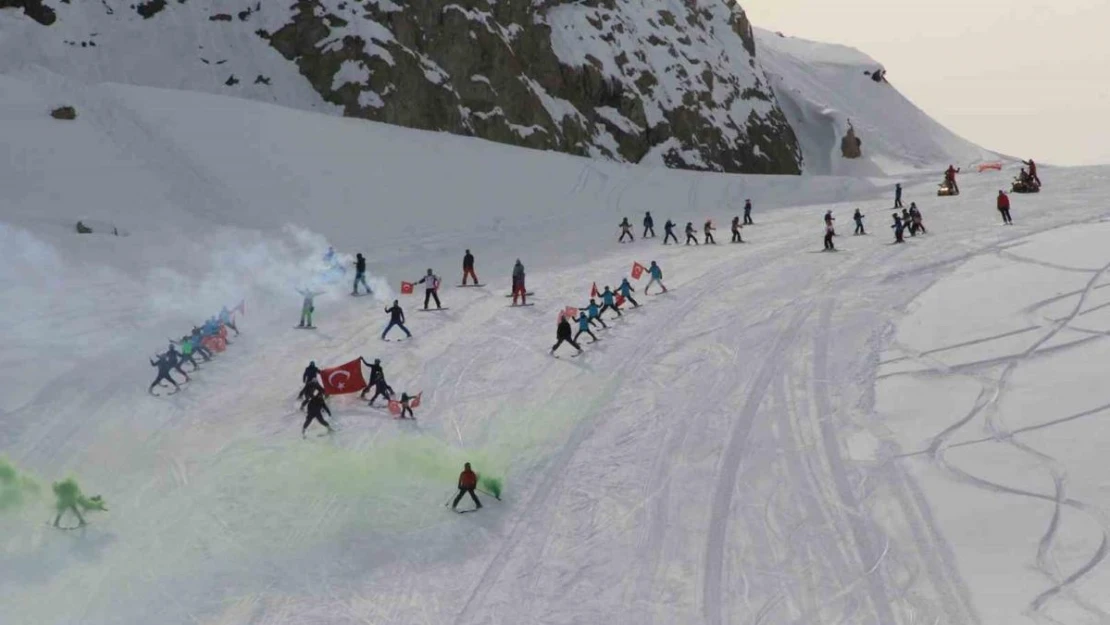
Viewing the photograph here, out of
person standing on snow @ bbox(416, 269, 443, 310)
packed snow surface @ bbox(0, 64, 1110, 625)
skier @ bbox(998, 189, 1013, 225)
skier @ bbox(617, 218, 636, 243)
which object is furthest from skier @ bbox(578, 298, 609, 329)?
skier @ bbox(998, 189, 1013, 225)

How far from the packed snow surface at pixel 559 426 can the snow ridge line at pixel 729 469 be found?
7 centimetres

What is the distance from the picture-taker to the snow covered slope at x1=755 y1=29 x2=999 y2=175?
76.1 metres

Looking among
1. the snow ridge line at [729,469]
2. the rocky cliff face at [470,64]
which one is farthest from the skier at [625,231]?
the rocky cliff face at [470,64]

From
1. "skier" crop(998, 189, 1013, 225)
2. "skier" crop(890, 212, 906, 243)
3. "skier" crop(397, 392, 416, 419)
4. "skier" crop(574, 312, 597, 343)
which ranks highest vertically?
"skier" crop(998, 189, 1013, 225)

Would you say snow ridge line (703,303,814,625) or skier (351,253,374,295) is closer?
snow ridge line (703,303,814,625)

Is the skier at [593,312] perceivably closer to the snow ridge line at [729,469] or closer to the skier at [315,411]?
the snow ridge line at [729,469]

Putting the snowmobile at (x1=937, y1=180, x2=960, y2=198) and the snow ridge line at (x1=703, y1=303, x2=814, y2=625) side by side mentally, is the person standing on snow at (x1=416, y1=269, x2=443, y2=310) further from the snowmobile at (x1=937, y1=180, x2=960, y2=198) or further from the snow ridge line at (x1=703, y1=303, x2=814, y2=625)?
the snowmobile at (x1=937, y1=180, x2=960, y2=198)

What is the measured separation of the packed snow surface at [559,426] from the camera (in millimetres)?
14758

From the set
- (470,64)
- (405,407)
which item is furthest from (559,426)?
(470,64)

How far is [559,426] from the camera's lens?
67.8ft

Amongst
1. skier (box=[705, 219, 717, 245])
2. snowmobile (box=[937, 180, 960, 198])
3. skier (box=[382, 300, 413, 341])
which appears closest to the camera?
skier (box=[382, 300, 413, 341])

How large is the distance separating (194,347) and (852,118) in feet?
219

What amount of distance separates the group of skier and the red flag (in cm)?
322

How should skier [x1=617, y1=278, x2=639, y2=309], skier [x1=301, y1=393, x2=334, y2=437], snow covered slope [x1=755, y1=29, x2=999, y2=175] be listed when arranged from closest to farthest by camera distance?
skier [x1=301, y1=393, x2=334, y2=437], skier [x1=617, y1=278, x2=639, y2=309], snow covered slope [x1=755, y1=29, x2=999, y2=175]
